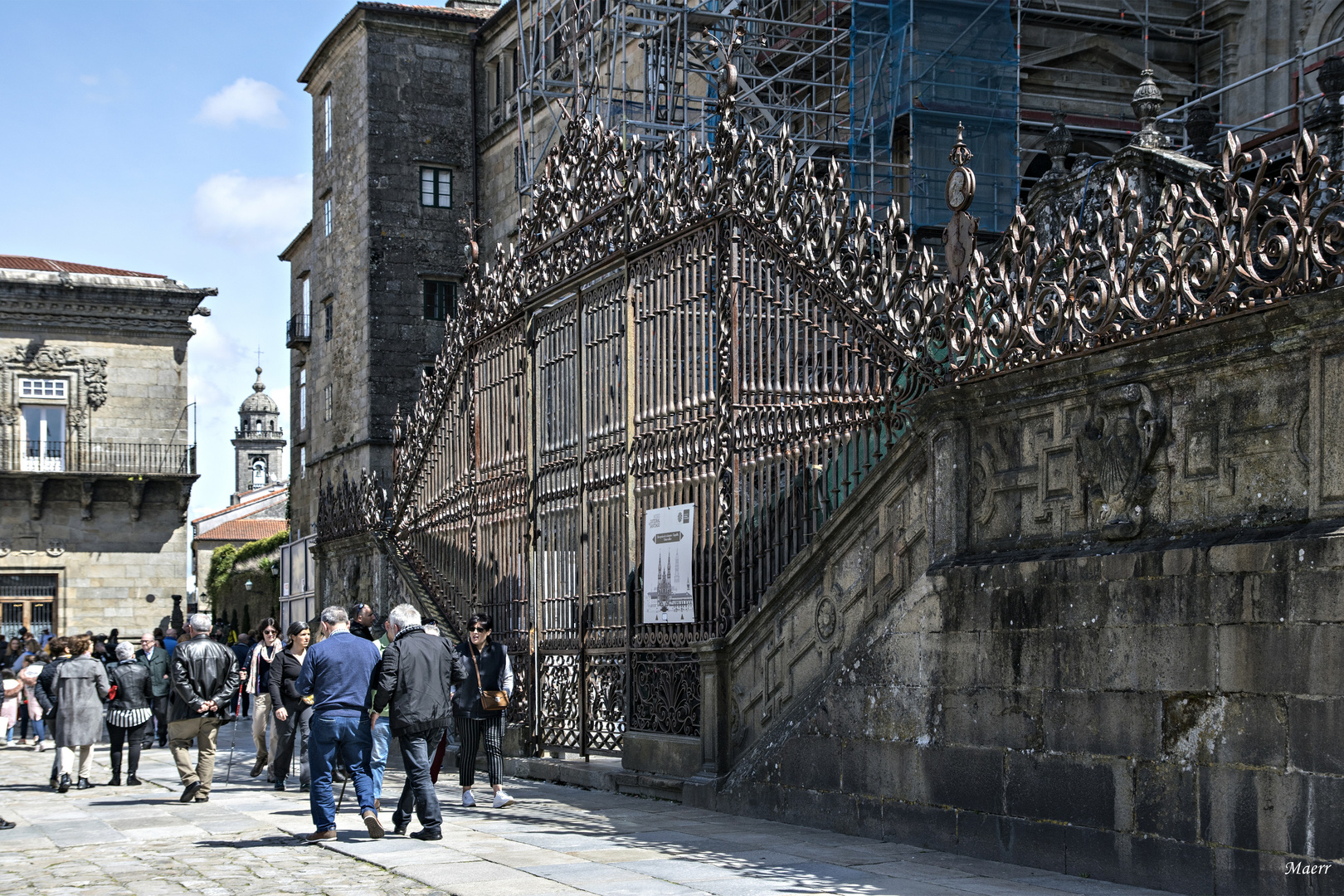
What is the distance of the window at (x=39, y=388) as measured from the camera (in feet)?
132

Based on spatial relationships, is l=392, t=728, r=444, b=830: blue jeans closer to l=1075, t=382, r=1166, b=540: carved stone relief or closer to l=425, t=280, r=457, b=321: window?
l=1075, t=382, r=1166, b=540: carved stone relief

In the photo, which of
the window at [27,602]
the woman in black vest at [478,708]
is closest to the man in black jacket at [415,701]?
the woman in black vest at [478,708]

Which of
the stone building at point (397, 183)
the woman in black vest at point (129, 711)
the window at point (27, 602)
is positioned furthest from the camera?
the window at point (27, 602)

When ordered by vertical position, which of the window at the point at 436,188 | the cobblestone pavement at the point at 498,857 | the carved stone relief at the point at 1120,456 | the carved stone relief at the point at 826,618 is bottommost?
the cobblestone pavement at the point at 498,857

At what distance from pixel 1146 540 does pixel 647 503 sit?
5.59m

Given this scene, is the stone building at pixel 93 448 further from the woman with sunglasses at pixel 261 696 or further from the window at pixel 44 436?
the woman with sunglasses at pixel 261 696

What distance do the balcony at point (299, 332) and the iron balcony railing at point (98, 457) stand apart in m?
4.24

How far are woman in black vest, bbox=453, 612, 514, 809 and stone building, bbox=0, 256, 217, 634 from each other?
29.6 m

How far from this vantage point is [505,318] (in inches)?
603

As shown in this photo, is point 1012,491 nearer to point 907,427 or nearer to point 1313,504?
point 907,427

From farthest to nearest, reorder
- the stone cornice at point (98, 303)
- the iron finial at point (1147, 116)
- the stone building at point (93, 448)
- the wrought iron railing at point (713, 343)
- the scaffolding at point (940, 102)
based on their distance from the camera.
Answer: the stone cornice at point (98, 303) → the stone building at point (93, 448) → the scaffolding at point (940, 102) → the iron finial at point (1147, 116) → the wrought iron railing at point (713, 343)

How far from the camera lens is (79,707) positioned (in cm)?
1436

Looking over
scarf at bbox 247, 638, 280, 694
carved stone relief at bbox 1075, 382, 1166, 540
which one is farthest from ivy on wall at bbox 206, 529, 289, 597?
carved stone relief at bbox 1075, 382, 1166, 540

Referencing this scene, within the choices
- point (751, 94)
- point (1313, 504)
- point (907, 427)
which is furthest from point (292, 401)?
point (1313, 504)
